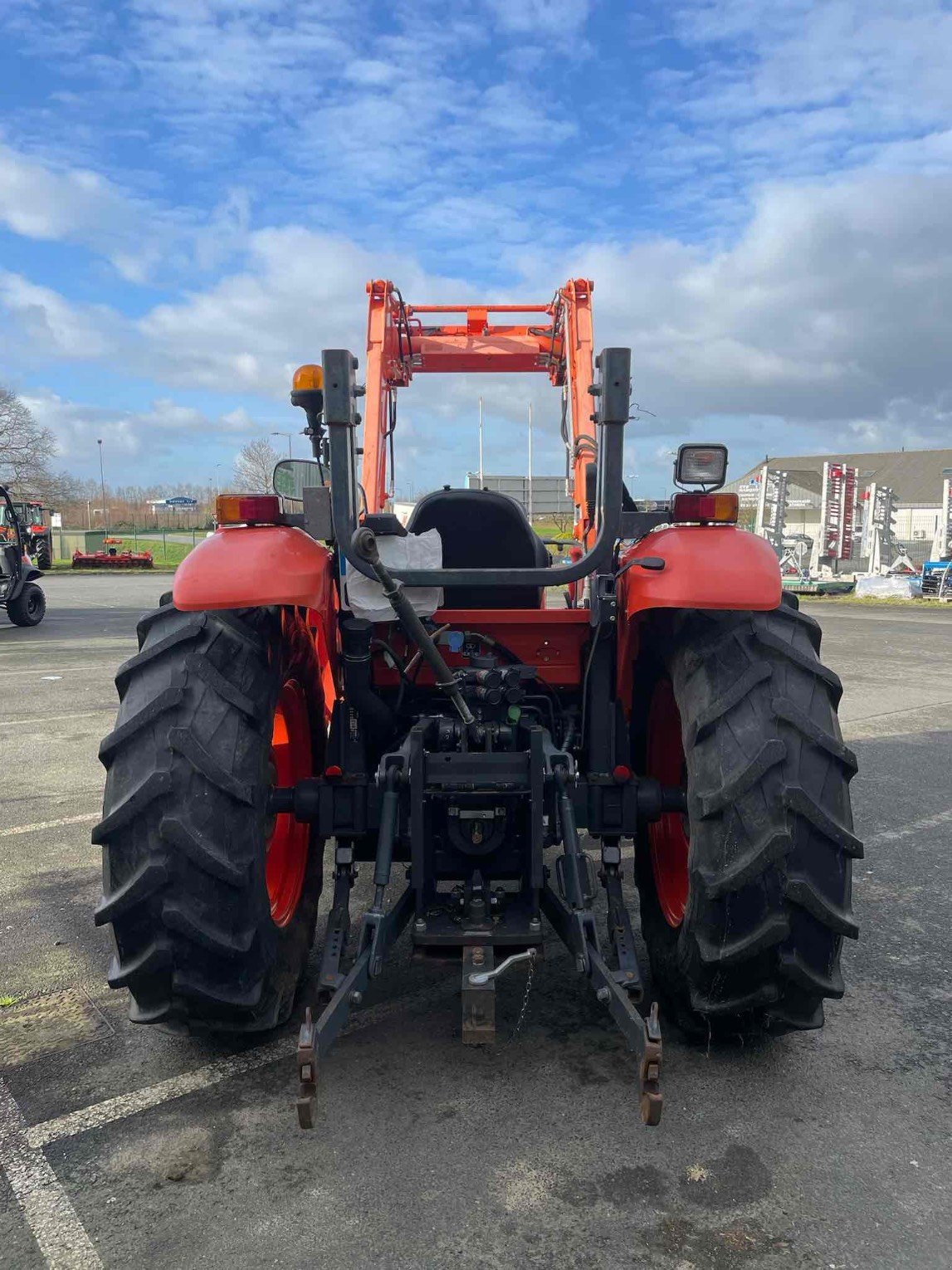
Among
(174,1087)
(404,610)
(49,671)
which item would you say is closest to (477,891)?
A: (404,610)

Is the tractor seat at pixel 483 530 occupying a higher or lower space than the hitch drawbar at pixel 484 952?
higher

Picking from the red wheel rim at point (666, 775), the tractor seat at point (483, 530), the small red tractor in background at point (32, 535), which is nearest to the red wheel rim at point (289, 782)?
the tractor seat at point (483, 530)

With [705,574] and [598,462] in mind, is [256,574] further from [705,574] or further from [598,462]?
[705,574]

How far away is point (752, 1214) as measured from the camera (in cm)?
221

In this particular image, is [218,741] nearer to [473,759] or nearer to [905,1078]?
[473,759]

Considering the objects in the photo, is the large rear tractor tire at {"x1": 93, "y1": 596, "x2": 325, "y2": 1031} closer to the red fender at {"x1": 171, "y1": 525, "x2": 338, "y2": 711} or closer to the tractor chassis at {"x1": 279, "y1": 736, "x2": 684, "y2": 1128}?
the red fender at {"x1": 171, "y1": 525, "x2": 338, "y2": 711}

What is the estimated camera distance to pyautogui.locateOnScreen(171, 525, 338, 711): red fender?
268 cm

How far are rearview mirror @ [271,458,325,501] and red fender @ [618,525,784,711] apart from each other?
3.71 feet

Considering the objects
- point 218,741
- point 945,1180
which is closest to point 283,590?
point 218,741

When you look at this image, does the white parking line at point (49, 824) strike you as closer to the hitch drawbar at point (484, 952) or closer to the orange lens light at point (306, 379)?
the hitch drawbar at point (484, 952)

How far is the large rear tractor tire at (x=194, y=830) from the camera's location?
2529 millimetres

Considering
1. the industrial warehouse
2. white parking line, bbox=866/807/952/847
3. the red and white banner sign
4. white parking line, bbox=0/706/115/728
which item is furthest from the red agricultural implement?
white parking line, bbox=866/807/952/847

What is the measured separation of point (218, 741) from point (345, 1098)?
1.09 m

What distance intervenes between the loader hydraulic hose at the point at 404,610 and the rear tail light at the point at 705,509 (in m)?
0.95
